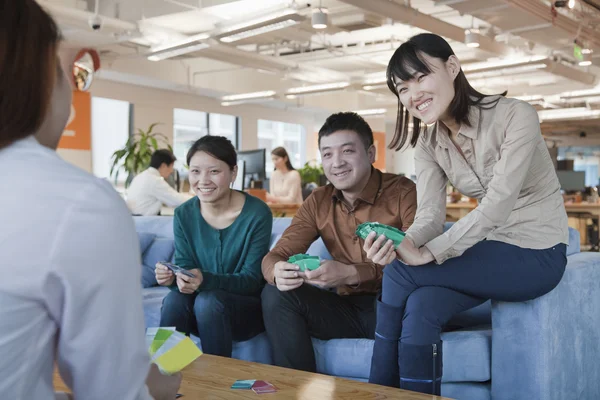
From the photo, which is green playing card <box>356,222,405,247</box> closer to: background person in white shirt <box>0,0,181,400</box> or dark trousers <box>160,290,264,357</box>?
dark trousers <box>160,290,264,357</box>

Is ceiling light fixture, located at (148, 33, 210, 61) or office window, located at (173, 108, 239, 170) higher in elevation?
ceiling light fixture, located at (148, 33, 210, 61)

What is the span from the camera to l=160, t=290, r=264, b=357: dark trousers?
8.18 feet

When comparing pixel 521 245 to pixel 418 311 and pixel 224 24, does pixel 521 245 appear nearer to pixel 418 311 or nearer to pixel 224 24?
pixel 418 311

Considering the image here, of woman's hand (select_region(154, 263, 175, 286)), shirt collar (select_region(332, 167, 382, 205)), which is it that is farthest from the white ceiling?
shirt collar (select_region(332, 167, 382, 205))

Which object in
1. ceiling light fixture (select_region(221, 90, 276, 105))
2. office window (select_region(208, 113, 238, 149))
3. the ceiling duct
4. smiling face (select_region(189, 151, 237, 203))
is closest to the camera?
smiling face (select_region(189, 151, 237, 203))

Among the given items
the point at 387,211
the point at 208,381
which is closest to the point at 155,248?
the point at 387,211

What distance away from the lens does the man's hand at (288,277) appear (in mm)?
2352

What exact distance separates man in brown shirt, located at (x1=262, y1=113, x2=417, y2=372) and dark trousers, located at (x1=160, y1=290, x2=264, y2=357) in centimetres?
12

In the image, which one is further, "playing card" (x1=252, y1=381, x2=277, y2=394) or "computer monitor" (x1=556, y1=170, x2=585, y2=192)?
"computer monitor" (x1=556, y1=170, x2=585, y2=192)

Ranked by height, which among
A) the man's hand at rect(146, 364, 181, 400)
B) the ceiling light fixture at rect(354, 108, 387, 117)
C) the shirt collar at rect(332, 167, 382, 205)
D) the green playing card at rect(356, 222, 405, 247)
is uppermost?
the ceiling light fixture at rect(354, 108, 387, 117)

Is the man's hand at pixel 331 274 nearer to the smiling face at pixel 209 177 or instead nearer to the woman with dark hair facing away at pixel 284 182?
the smiling face at pixel 209 177

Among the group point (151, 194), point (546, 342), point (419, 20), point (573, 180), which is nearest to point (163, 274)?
point (546, 342)

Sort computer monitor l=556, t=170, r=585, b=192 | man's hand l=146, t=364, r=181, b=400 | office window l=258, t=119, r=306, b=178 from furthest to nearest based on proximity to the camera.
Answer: office window l=258, t=119, r=306, b=178 < computer monitor l=556, t=170, r=585, b=192 < man's hand l=146, t=364, r=181, b=400

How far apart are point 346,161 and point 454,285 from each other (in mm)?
730
